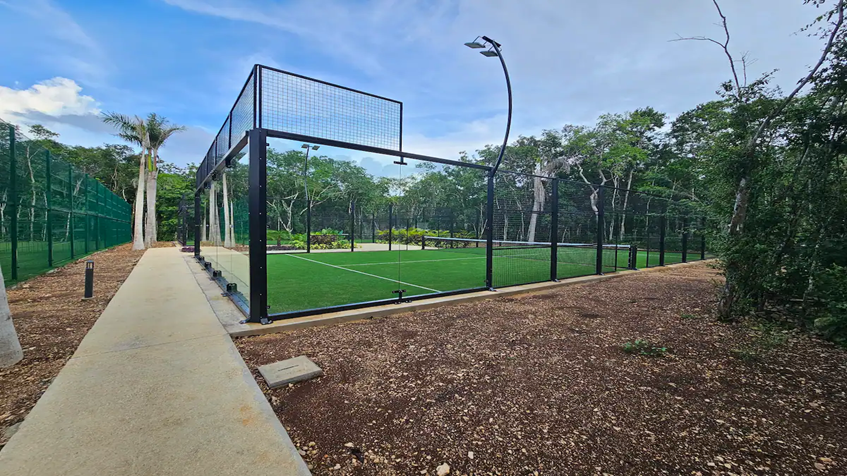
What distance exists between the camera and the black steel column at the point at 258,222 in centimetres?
359

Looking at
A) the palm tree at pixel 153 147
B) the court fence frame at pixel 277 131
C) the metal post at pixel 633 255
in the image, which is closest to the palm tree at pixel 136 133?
the palm tree at pixel 153 147

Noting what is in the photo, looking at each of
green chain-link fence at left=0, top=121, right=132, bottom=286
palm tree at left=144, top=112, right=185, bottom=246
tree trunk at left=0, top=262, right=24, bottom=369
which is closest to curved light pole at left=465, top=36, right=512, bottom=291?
tree trunk at left=0, top=262, right=24, bottom=369

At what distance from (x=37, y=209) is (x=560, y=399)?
9.76 meters

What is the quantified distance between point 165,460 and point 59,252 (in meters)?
10.1

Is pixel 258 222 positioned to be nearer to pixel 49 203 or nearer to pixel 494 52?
pixel 494 52

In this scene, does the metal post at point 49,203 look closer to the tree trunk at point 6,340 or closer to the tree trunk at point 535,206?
the tree trunk at point 6,340

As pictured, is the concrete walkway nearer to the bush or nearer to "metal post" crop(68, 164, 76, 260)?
the bush

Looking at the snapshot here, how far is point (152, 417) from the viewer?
1903 mm

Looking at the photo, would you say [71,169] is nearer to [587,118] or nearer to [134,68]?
[134,68]

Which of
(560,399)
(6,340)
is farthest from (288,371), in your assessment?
(6,340)

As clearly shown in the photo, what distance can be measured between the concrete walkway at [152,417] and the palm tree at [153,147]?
51.9 feet

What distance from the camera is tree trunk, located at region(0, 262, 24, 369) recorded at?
8.38 ft

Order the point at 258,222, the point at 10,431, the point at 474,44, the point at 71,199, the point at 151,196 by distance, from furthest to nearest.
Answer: the point at 151,196 → the point at 71,199 → the point at 474,44 → the point at 258,222 → the point at 10,431

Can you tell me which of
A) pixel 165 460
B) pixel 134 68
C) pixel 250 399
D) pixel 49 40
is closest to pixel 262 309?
pixel 250 399
